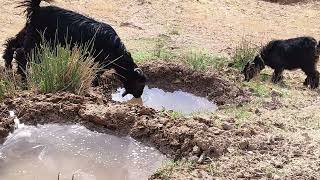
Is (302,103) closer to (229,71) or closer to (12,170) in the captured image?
(229,71)

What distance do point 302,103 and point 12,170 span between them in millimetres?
4296

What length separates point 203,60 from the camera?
1000cm

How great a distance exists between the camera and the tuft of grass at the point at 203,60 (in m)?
9.68

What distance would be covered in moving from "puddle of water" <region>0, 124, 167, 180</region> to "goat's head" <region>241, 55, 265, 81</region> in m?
3.72

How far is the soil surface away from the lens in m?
5.63

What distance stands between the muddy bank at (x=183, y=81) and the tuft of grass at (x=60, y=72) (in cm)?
159

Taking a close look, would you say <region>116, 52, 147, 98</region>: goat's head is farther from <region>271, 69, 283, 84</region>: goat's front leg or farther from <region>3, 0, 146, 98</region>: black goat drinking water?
<region>271, 69, 283, 84</region>: goat's front leg

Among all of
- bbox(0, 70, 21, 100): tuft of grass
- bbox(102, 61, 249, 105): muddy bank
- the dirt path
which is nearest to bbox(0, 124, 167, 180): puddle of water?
bbox(0, 70, 21, 100): tuft of grass

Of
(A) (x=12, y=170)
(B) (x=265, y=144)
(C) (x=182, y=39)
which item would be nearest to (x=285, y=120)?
(B) (x=265, y=144)

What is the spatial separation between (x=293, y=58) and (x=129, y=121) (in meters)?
4.51

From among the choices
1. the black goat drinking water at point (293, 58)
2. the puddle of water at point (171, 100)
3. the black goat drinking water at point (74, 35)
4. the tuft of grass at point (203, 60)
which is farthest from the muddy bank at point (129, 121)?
the black goat drinking water at point (293, 58)

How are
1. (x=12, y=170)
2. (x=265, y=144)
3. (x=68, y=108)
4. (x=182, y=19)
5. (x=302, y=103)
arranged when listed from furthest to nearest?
(x=182, y=19)
(x=302, y=103)
(x=68, y=108)
(x=265, y=144)
(x=12, y=170)

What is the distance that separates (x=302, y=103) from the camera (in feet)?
26.7

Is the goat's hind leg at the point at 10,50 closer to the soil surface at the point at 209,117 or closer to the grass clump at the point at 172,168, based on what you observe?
the soil surface at the point at 209,117
